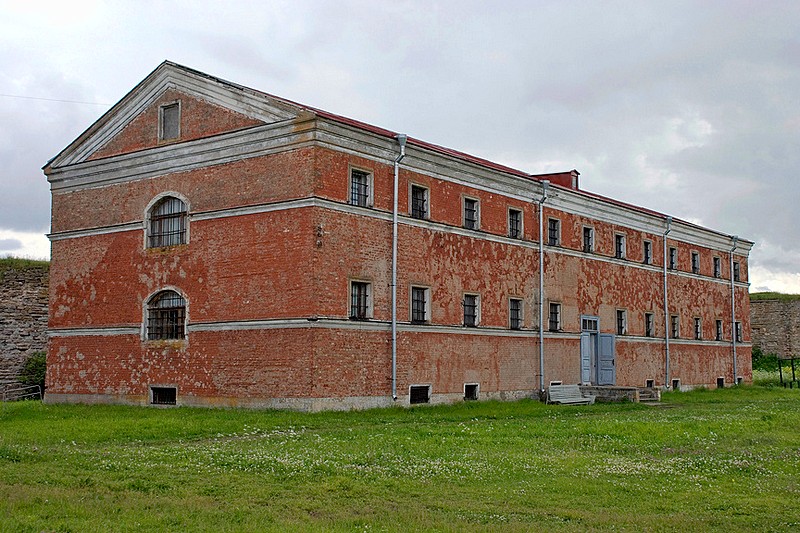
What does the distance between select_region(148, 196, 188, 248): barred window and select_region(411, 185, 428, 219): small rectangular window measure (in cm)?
727

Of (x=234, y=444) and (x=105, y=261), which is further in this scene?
(x=105, y=261)

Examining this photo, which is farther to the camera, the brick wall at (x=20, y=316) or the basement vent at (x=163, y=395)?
the brick wall at (x=20, y=316)

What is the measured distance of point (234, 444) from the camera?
60.3 feet

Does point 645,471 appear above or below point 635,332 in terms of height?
below

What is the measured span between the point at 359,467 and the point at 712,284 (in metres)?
38.3

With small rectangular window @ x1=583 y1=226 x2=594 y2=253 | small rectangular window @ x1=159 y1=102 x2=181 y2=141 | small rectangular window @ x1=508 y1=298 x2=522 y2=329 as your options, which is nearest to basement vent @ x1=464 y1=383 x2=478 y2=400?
small rectangular window @ x1=508 y1=298 x2=522 y2=329

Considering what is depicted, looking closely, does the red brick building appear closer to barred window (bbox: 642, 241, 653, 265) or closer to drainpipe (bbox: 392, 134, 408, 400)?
drainpipe (bbox: 392, 134, 408, 400)

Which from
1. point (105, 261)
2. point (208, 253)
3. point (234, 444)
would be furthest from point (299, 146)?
point (234, 444)

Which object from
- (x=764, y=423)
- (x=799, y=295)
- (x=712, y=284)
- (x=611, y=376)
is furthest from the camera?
(x=799, y=295)

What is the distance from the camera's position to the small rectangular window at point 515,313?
3388 centimetres

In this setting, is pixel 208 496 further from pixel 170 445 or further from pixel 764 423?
A: pixel 764 423

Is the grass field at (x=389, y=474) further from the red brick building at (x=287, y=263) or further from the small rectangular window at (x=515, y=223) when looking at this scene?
the small rectangular window at (x=515, y=223)

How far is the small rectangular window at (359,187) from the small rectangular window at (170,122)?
242 inches

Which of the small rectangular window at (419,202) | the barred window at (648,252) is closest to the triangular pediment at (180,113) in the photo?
the small rectangular window at (419,202)
